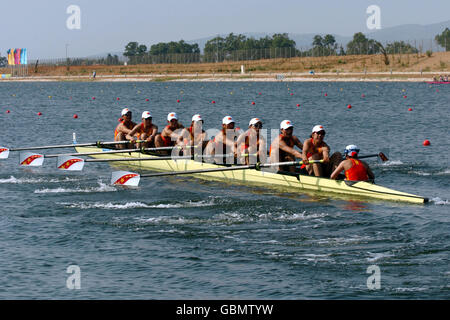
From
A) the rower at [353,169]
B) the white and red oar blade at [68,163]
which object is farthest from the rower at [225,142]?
the rower at [353,169]

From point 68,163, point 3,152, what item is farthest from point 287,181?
point 3,152

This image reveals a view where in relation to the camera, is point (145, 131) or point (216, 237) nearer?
point (216, 237)

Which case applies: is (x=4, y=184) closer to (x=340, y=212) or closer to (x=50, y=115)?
(x=340, y=212)

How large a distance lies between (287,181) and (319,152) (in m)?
1.71

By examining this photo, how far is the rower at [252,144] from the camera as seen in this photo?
22438 mm

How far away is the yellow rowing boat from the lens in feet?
64.2

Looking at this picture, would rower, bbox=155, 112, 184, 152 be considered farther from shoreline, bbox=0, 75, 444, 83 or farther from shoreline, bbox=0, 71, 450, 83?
shoreline, bbox=0, 71, 450, 83

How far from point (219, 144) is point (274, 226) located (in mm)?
6768

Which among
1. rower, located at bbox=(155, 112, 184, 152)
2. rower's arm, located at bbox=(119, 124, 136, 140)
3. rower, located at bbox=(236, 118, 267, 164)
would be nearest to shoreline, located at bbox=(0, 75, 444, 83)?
rower's arm, located at bbox=(119, 124, 136, 140)

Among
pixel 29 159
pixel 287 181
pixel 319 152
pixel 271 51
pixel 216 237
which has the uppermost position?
pixel 271 51

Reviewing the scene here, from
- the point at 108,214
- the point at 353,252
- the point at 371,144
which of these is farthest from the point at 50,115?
the point at 353,252

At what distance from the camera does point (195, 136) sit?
25.1 metres

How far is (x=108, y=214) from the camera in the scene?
19406 mm

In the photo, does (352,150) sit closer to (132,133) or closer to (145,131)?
(145,131)
